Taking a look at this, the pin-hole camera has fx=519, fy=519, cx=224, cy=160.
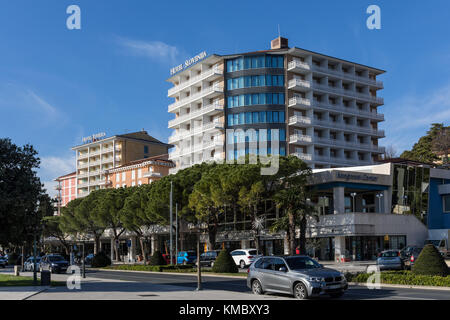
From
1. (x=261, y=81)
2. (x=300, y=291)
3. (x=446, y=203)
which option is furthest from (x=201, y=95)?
(x=300, y=291)

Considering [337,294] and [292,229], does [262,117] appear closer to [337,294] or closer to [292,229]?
[292,229]

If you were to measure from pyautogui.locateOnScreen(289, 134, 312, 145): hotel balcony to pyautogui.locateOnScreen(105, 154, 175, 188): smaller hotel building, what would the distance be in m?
31.4

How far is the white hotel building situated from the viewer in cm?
7788

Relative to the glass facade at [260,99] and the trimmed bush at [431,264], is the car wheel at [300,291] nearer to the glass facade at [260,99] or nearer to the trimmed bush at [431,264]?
the trimmed bush at [431,264]

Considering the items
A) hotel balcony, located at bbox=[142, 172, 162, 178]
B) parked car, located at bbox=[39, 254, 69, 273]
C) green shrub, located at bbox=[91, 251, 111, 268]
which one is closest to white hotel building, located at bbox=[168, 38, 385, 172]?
hotel balcony, located at bbox=[142, 172, 162, 178]

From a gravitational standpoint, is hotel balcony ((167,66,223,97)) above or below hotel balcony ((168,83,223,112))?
→ above

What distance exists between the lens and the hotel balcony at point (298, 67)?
257 ft

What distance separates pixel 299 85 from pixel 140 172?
38948 mm

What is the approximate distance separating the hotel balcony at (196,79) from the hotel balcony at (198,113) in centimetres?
469

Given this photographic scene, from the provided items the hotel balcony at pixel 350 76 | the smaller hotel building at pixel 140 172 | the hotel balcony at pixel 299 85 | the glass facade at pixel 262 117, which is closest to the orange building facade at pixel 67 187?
the smaller hotel building at pixel 140 172

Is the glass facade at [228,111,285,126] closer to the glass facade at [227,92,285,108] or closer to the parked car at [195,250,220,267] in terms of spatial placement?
the glass facade at [227,92,285,108]

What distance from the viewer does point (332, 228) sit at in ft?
181
